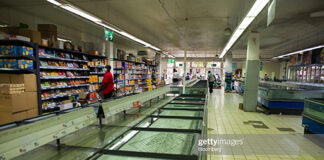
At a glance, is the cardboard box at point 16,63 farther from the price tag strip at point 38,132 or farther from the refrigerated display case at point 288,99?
the refrigerated display case at point 288,99

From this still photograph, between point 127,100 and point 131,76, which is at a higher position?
point 131,76

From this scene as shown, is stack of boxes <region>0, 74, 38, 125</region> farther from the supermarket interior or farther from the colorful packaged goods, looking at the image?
the colorful packaged goods

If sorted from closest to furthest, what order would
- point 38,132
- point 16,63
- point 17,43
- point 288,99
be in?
point 38,132, point 16,63, point 17,43, point 288,99

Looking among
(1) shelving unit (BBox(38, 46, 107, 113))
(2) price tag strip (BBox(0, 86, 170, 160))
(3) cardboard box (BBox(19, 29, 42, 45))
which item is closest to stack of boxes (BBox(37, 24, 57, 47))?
(1) shelving unit (BBox(38, 46, 107, 113))

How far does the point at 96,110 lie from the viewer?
2.35 metres

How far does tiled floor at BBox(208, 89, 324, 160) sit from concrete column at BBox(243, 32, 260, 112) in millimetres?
876

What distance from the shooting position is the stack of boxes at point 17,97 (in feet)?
12.3

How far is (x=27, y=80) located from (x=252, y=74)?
27.5 ft

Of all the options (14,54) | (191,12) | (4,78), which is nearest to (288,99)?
(191,12)

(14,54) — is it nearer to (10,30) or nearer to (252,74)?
(10,30)

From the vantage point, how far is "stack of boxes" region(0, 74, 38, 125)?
3.76m

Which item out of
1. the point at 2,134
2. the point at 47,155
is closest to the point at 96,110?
the point at 47,155

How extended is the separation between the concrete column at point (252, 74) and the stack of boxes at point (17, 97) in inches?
318

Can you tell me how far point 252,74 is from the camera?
7199 millimetres
